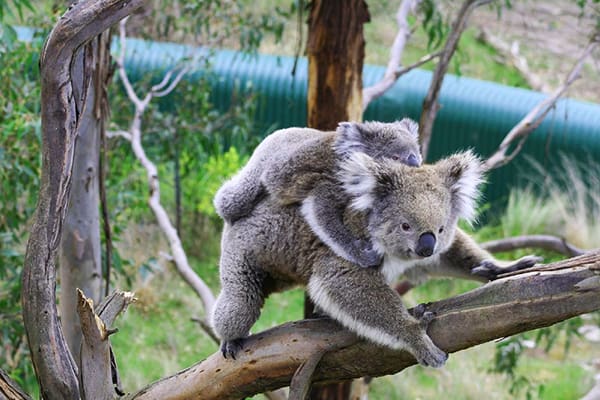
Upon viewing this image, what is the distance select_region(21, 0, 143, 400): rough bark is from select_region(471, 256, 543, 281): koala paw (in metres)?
1.38

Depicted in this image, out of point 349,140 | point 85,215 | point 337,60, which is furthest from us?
point 337,60

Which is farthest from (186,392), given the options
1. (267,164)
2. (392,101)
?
(392,101)

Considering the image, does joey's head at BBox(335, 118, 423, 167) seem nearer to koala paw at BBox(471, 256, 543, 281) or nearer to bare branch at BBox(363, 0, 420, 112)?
koala paw at BBox(471, 256, 543, 281)

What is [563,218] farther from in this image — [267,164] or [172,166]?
[267,164]

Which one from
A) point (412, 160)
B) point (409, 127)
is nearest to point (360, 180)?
point (412, 160)

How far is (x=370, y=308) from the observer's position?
250 cm

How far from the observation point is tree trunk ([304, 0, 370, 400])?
4.17 metres

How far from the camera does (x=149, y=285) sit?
7.51 meters

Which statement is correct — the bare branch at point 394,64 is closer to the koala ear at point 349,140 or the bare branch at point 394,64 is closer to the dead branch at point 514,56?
the koala ear at point 349,140

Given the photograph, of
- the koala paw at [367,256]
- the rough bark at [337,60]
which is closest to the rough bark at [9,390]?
the koala paw at [367,256]

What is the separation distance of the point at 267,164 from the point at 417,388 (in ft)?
12.9

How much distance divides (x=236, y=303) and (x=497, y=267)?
2.92 ft

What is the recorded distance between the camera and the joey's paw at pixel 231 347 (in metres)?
2.78

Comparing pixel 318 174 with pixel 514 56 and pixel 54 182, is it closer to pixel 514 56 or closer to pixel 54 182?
pixel 54 182
